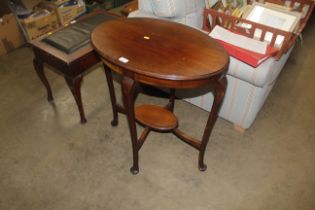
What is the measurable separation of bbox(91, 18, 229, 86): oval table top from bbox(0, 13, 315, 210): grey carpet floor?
0.73 m

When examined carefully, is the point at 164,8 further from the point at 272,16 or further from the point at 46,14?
the point at 46,14

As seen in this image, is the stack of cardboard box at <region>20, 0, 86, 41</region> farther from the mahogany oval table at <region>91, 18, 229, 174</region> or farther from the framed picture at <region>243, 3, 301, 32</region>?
the framed picture at <region>243, 3, 301, 32</region>

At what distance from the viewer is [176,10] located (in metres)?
1.47

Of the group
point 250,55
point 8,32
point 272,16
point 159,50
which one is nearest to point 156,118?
point 159,50

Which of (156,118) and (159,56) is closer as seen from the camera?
Answer: (159,56)

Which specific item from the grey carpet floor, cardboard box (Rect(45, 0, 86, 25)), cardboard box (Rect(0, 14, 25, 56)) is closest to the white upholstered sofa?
the grey carpet floor

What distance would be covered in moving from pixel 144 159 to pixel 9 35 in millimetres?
1777

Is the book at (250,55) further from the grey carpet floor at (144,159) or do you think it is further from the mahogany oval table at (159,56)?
the grey carpet floor at (144,159)

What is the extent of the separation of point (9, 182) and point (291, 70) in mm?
2344

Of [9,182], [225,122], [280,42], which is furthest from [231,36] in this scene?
[9,182]

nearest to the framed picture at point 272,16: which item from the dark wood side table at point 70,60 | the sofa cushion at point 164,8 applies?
the sofa cushion at point 164,8

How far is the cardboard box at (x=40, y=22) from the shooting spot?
2266 millimetres

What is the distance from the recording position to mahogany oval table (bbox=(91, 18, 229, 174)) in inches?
39.3

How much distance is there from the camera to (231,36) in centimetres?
141
